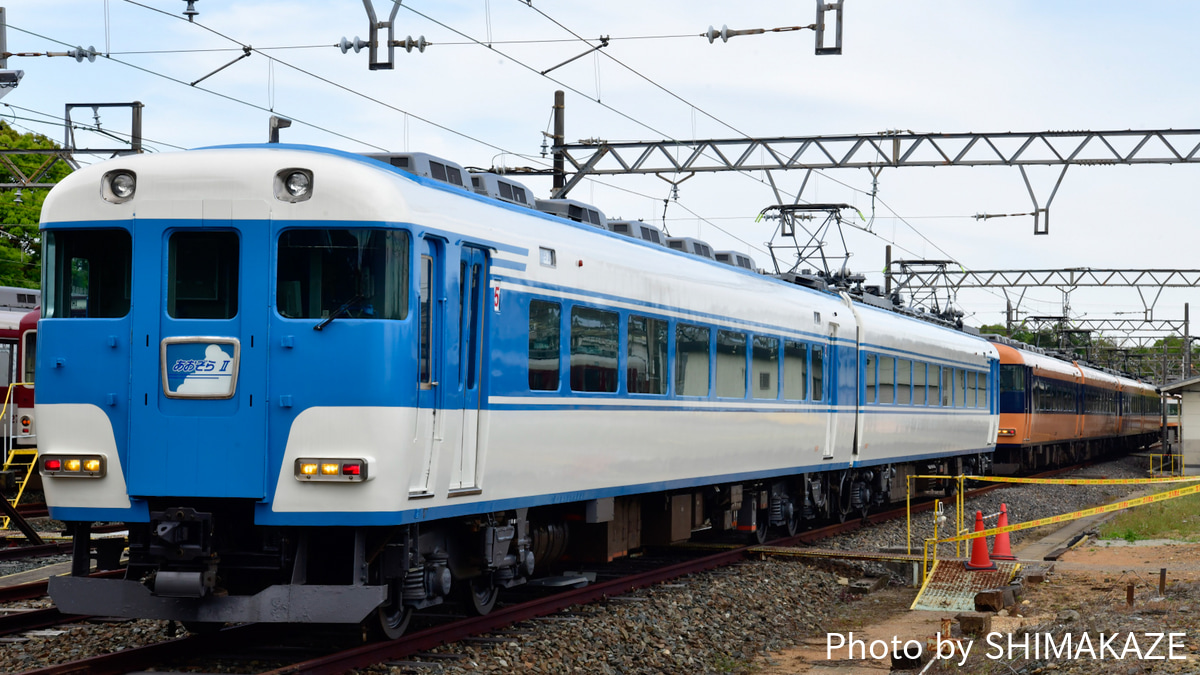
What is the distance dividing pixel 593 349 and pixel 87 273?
13.7 ft

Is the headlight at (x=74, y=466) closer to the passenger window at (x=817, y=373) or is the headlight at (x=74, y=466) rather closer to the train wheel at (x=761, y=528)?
the train wheel at (x=761, y=528)

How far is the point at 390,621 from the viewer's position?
912 centimetres

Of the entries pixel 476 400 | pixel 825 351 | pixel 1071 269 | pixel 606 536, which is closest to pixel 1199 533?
pixel 825 351

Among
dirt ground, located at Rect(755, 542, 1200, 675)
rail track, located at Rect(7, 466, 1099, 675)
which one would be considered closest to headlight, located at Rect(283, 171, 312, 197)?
rail track, located at Rect(7, 466, 1099, 675)

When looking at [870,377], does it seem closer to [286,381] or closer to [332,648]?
[332,648]

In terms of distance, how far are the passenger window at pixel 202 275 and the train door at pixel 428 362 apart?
3.82 feet

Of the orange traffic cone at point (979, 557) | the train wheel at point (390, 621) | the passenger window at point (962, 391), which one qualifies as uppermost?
the passenger window at point (962, 391)

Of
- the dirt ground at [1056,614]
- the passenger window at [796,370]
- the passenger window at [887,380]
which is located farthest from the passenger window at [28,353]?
the dirt ground at [1056,614]

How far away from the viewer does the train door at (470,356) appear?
9188 millimetres

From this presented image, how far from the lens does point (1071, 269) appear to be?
43.9 meters

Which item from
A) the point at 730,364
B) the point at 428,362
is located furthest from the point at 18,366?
the point at 428,362

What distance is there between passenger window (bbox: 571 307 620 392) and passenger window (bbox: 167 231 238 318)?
324cm

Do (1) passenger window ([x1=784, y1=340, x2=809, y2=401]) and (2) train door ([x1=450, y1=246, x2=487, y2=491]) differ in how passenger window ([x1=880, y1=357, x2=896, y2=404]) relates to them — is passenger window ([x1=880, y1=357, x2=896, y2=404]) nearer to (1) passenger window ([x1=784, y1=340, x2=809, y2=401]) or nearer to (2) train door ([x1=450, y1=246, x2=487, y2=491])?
(1) passenger window ([x1=784, y1=340, x2=809, y2=401])

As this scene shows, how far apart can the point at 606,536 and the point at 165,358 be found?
196 inches
